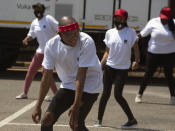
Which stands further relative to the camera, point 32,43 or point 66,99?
point 32,43

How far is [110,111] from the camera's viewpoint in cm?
857

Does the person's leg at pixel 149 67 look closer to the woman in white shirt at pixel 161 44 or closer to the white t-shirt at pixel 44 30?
the woman in white shirt at pixel 161 44

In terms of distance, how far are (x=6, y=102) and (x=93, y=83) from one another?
14.3ft

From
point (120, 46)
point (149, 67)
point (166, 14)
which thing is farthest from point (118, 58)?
point (149, 67)

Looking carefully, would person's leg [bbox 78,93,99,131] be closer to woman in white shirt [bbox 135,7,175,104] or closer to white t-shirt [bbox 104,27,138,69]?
white t-shirt [bbox 104,27,138,69]

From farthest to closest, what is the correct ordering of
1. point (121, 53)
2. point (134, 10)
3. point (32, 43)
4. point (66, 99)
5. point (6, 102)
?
point (32, 43) < point (134, 10) < point (6, 102) < point (121, 53) < point (66, 99)

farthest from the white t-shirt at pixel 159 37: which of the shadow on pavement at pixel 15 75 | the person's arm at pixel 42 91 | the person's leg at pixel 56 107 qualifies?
the person's arm at pixel 42 91

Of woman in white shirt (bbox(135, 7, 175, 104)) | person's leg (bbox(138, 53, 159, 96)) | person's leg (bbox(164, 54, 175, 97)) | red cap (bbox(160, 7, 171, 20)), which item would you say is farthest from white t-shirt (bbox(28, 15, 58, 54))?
person's leg (bbox(164, 54, 175, 97))

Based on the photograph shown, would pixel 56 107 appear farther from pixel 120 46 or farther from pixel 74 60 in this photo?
pixel 120 46

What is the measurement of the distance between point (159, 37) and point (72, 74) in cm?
468

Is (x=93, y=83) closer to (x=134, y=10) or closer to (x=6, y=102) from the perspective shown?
(x=6, y=102)

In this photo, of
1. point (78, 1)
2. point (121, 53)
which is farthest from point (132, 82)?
point (121, 53)

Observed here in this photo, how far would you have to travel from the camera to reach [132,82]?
12672 mm

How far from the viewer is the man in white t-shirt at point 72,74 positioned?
4699 mm
